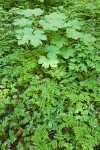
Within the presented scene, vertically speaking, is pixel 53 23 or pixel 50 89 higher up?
pixel 53 23

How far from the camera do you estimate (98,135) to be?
339 centimetres

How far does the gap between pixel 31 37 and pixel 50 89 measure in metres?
1.01

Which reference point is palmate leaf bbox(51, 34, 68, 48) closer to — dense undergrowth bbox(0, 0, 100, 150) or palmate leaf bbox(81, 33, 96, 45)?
dense undergrowth bbox(0, 0, 100, 150)

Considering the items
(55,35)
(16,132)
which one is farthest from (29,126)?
(55,35)

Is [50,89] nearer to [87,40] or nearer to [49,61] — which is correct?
[49,61]

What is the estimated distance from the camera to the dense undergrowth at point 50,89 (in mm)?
3419

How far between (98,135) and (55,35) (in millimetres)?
2021

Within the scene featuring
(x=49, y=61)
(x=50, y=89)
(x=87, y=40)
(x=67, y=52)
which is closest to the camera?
(x=50, y=89)

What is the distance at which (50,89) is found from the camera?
3787 mm

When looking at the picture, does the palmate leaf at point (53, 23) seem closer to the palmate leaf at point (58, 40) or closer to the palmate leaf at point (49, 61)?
the palmate leaf at point (58, 40)

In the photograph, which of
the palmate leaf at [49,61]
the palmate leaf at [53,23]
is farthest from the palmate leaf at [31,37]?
the palmate leaf at [49,61]

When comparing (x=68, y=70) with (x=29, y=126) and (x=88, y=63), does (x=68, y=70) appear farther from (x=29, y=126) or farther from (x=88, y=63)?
(x=29, y=126)

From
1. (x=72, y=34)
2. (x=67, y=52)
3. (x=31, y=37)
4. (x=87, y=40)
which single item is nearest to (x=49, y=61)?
(x=67, y=52)

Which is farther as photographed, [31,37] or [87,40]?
[87,40]
